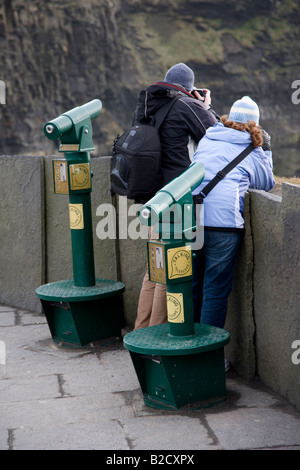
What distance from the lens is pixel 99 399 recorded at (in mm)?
4168

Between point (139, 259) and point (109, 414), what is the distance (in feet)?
5.72

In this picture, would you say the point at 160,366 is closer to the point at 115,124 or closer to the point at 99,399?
the point at 99,399

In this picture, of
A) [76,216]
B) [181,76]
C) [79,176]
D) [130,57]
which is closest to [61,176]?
[79,176]

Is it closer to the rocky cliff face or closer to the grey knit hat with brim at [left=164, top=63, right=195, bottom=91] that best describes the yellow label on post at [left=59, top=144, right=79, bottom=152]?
the grey knit hat with brim at [left=164, top=63, right=195, bottom=91]

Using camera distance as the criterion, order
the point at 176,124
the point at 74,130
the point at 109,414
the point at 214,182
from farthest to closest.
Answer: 1. the point at 74,130
2. the point at 176,124
3. the point at 214,182
4. the point at 109,414

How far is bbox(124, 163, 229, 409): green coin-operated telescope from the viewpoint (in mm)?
3750

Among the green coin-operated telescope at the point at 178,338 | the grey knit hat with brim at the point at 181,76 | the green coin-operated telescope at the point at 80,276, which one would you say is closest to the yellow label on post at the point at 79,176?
the green coin-operated telescope at the point at 80,276

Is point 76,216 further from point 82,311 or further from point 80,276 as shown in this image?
point 82,311

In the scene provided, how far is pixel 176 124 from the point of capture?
453 centimetres

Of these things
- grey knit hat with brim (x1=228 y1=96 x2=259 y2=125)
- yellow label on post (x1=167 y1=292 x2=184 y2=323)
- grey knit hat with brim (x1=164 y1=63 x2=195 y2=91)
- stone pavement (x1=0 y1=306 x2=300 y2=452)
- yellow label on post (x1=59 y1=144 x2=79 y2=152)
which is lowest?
stone pavement (x1=0 y1=306 x2=300 y2=452)

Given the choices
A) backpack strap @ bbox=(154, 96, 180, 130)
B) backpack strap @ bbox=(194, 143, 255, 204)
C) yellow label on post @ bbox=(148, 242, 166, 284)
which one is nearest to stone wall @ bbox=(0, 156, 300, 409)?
backpack strap @ bbox=(194, 143, 255, 204)

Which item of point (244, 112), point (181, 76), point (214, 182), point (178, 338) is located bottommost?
point (178, 338)

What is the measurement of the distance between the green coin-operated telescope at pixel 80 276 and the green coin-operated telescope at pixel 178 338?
1187mm

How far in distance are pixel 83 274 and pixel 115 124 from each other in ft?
132
